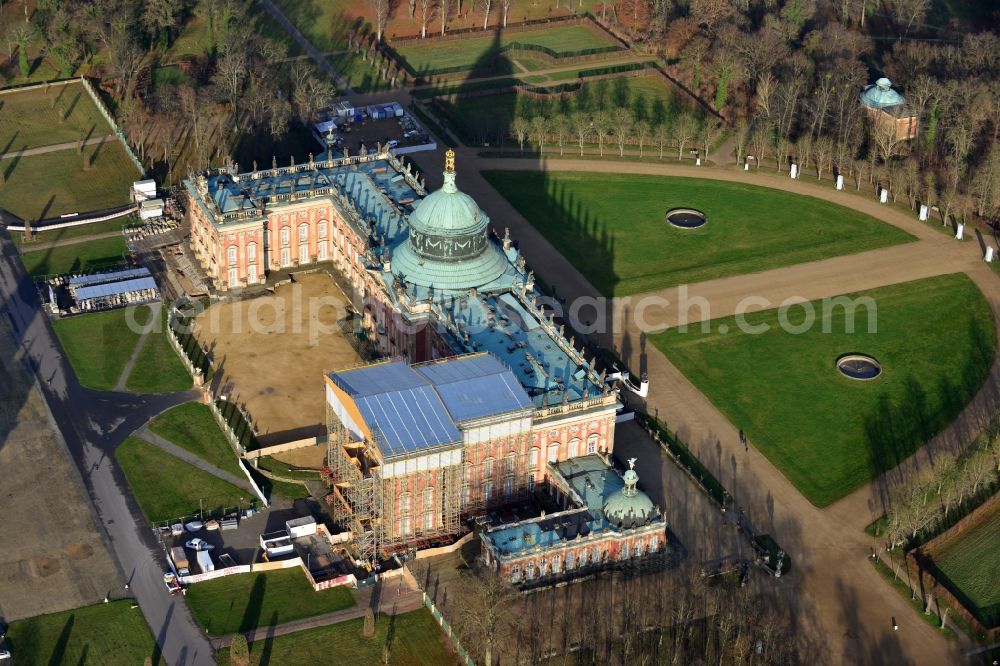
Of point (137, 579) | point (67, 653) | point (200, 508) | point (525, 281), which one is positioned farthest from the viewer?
point (525, 281)

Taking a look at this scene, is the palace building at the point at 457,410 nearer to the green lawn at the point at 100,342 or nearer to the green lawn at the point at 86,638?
the green lawn at the point at 86,638

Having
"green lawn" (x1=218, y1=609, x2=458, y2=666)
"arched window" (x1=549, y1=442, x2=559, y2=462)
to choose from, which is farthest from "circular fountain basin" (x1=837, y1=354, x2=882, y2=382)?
"green lawn" (x1=218, y1=609, x2=458, y2=666)

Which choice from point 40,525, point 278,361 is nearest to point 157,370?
point 278,361

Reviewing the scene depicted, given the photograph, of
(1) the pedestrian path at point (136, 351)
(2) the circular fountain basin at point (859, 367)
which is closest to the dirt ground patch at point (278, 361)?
(1) the pedestrian path at point (136, 351)

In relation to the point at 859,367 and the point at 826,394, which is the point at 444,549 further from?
the point at 859,367

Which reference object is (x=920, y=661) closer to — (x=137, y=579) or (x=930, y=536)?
(x=930, y=536)

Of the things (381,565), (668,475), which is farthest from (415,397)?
(668,475)
